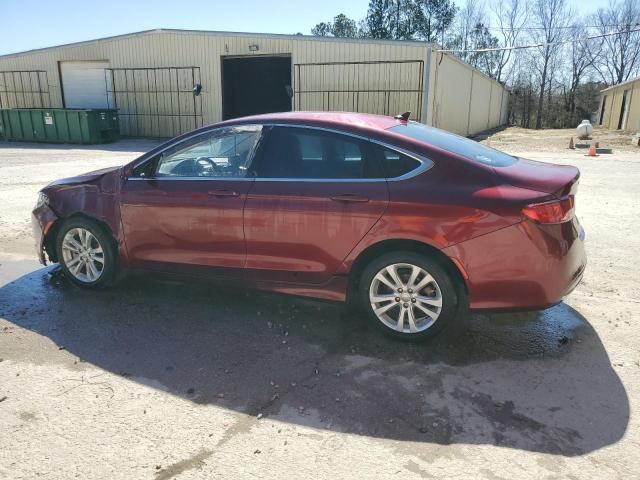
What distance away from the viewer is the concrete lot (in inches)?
102

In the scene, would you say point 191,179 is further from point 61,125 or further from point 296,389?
point 61,125

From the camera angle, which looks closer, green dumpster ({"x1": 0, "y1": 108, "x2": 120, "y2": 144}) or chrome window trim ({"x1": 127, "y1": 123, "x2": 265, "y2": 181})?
chrome window trim ({"x1": 127, "y1": 123, "x2": 265, "y2": 181})

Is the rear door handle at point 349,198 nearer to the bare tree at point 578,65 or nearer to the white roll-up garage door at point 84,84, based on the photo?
the white roll-up garage door at point 84,84

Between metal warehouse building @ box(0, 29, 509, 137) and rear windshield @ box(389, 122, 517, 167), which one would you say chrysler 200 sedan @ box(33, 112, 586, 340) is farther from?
metal warehouse building @ box(0, 29, 509, 137)

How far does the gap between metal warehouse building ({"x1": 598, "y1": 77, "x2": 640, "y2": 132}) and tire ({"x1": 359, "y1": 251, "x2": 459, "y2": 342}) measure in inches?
1222

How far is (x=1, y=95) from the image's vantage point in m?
27.0

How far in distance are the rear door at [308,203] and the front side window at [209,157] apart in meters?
0.17

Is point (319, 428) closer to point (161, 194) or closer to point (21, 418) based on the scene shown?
point (21, 418)

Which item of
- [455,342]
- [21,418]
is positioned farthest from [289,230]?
[21,418]

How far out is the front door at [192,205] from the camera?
414 cm

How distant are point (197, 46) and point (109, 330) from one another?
66.8ft

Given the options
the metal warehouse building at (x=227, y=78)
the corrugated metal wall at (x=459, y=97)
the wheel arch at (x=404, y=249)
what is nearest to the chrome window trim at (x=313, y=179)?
the wheel arch at (x=404, y=249)

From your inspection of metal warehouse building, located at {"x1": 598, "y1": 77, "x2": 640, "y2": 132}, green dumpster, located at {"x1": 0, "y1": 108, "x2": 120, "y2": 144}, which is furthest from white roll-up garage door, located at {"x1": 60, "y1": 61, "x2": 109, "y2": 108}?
metal warehouse building, located at {"x1": 598, "y1": 77, "x2": 640, "y2": 132}

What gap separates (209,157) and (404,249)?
6.05ft
